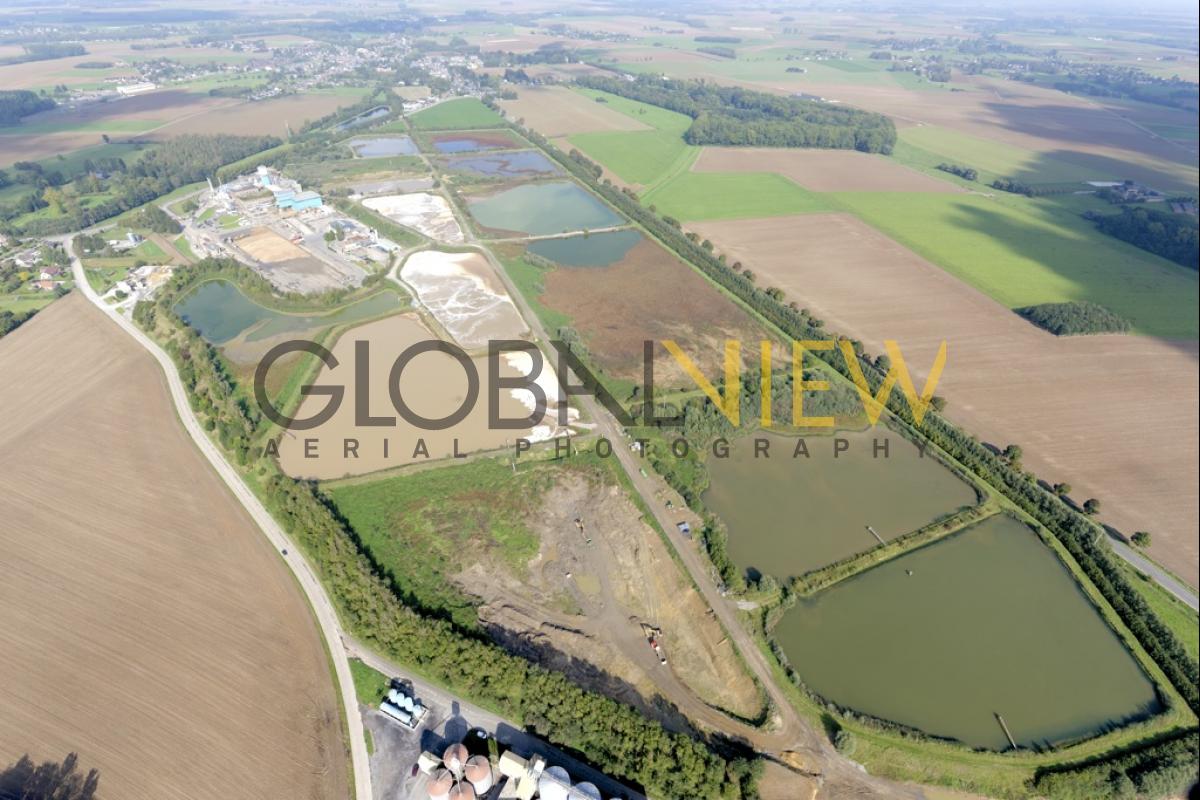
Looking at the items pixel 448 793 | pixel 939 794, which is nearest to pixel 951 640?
pixel 939 794

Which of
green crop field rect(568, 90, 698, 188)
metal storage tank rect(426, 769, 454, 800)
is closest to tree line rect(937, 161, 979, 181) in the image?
green crop field rect(568, 90, 698, 188)

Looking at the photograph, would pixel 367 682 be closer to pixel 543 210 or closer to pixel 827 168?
pixel 543 210

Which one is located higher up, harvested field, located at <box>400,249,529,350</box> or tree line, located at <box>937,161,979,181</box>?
tree line, located at <box>937,161,979,181</box>

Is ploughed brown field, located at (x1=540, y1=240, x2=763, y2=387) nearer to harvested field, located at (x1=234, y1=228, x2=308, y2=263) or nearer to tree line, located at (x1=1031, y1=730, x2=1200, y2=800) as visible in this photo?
tree line, located at (x1=1031, y1=730, x2=1200, y2=800)

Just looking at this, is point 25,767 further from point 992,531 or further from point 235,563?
point 992,531

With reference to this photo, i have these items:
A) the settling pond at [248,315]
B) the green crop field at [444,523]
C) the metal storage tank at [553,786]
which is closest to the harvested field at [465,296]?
the settling pond at [248,315]

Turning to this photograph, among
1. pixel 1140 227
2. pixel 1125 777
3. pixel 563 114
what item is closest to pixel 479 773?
pixel 1125 777

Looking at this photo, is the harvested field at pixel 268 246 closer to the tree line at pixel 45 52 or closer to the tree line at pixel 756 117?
the tree line at pixel 756 117
